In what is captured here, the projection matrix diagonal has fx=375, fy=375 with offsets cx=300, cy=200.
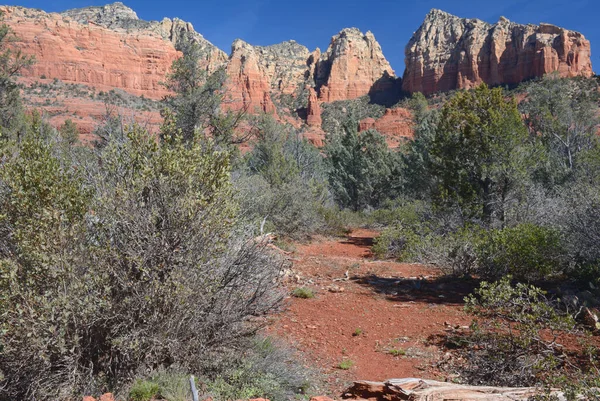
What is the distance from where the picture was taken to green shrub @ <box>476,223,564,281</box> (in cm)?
800

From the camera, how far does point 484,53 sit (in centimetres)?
8338

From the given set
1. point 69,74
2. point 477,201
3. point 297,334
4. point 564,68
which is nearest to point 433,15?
point 564,68

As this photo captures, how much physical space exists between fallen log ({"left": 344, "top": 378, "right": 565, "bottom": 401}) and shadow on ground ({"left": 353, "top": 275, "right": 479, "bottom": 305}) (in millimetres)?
4471

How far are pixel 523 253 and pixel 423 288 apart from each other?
88.4 inches

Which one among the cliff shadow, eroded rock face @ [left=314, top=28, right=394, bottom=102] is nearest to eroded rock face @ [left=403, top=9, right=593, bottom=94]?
the cliff shadow

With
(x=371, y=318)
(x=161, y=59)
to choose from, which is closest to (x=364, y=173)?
(x=371, y=318)

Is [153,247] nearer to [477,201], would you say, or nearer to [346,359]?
[346,359]

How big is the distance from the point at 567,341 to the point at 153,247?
5.91 m

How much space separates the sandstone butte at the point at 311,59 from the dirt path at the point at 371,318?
51.7m

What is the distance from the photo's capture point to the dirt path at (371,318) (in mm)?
5301

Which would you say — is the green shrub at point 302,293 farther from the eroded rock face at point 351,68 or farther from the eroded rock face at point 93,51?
the eroded rock face at point 351,68

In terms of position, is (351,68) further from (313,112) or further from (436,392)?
(436,392)

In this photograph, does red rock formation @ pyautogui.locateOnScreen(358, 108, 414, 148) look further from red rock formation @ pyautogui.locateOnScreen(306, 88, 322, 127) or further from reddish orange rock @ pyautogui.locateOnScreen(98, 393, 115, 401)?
reddish orange rock @ pyautogui.locateOnScreen(98, 393, 115, 401)

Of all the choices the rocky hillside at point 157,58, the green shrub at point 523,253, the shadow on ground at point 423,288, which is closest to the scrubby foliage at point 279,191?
the shadow on ground at point 423,288
